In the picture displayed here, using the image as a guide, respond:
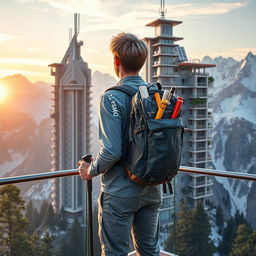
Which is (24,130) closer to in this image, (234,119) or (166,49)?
(166,49)

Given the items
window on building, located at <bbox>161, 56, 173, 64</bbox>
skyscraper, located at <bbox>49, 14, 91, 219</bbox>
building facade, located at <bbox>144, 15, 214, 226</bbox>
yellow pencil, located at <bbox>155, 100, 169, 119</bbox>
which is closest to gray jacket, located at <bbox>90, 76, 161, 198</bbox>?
yellow pencil, located at <bbox>155, 100, 169, 119</bbox>

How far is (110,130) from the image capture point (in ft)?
3.25

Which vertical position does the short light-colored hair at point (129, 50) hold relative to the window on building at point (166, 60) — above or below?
below

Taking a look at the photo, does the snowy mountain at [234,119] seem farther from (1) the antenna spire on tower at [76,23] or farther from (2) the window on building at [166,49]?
(1) the antenna spire on tower at [76,23]

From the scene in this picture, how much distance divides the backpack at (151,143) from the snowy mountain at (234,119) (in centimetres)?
2917

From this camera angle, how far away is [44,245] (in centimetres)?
286

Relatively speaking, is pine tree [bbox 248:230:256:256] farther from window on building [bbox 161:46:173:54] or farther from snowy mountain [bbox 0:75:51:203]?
snowy mountain [bbox 0:75:51:203]

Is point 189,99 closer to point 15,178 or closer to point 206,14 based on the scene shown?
point 206,14

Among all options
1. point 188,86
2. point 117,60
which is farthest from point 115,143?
point 188,86

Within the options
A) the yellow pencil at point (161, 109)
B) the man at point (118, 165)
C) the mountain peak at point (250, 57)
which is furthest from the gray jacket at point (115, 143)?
the mountain peak at point (250, 57)

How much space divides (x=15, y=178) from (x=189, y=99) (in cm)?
2441

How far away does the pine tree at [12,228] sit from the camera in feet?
7.81

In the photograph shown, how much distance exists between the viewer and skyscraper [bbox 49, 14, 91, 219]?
24.3m

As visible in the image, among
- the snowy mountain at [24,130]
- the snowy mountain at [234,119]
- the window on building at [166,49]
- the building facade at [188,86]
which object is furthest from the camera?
the snowy mountain at [234,119]
